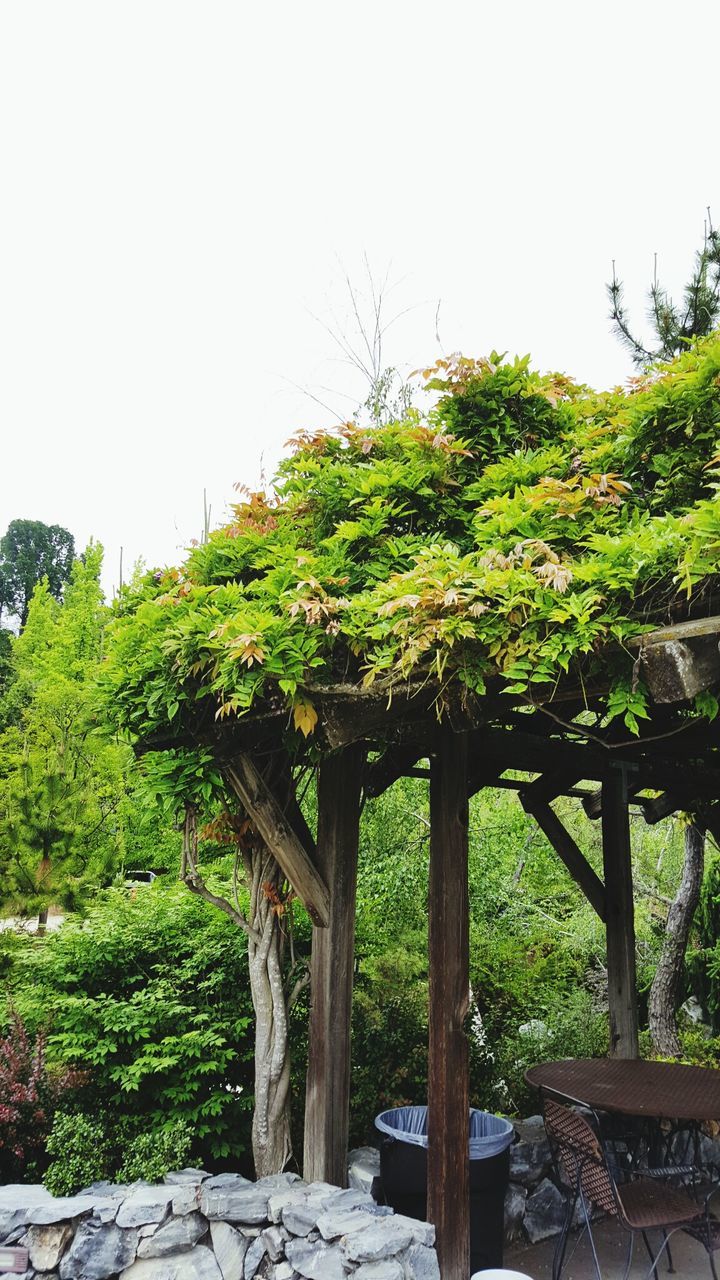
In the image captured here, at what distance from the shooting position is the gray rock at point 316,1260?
9.15 ft

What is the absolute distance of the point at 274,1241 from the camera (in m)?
3.01

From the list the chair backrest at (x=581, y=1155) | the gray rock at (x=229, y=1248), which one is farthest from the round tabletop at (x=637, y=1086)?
the gray rock at (x=229, y=1248)

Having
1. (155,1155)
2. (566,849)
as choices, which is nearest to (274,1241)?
(155,1155)

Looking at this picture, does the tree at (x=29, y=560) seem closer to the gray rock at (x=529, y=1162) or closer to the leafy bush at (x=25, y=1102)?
the leafy bush at (x=25, y=1102)

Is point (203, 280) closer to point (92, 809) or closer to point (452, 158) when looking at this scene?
point (452, 158)

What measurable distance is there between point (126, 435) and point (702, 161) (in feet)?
52.6

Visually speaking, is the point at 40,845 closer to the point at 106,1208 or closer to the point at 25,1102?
the point at 25,1102

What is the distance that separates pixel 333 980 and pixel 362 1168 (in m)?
0.96

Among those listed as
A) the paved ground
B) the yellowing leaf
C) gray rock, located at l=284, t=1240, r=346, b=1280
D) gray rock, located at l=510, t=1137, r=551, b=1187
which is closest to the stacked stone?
gray rock, located at l=284, t=1240, r=346, b=1280

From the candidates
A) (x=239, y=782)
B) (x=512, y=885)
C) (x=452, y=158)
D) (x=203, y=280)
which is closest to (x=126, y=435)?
(x=203, y=280)

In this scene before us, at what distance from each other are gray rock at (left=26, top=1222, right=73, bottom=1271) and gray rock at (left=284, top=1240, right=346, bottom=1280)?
91 centimetres

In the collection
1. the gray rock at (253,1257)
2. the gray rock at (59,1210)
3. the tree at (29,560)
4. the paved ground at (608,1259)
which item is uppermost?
the tree at (29,560)

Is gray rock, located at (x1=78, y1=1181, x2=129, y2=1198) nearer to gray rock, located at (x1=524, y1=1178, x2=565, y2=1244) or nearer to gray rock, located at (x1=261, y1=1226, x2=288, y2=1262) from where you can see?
gray rock, located at (x1=261, y1=1226, x2=288, y2=1262)

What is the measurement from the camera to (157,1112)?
3984 millimetres
